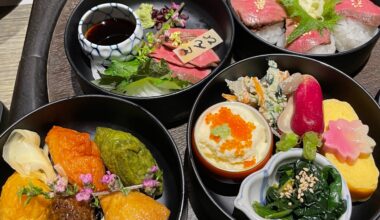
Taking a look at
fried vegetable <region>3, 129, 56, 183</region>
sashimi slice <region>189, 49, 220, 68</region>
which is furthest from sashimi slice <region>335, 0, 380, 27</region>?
fried vegetable <region>3, 129, 56, 183</region>

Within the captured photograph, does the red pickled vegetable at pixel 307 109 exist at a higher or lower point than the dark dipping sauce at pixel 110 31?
lower

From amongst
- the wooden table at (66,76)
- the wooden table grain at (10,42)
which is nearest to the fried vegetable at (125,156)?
the wooden table at (66,76)

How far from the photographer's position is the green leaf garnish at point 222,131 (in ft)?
5.05

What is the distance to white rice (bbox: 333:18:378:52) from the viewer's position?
2.00 m

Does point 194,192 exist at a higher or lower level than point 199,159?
lower

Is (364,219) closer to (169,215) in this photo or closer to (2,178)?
(169,215)

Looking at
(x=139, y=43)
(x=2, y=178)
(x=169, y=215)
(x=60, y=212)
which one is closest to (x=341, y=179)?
(x=169, y=215)

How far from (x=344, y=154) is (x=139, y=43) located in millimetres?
1045

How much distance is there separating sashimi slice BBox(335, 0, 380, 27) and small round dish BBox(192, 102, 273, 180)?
31.7 inches

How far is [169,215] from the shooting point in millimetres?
1526

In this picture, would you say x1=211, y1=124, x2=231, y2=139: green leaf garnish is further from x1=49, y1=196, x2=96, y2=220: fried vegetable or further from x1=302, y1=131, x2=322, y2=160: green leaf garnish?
x1=49, y1=196, x2=96, y2=220: fried vegetable

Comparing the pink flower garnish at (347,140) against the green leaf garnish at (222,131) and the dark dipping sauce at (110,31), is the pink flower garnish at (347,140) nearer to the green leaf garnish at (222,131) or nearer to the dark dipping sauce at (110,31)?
the green leaf garnish at (222,131)

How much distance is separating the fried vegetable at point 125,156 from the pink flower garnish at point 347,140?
676 mm

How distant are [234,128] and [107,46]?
717 millimetres
